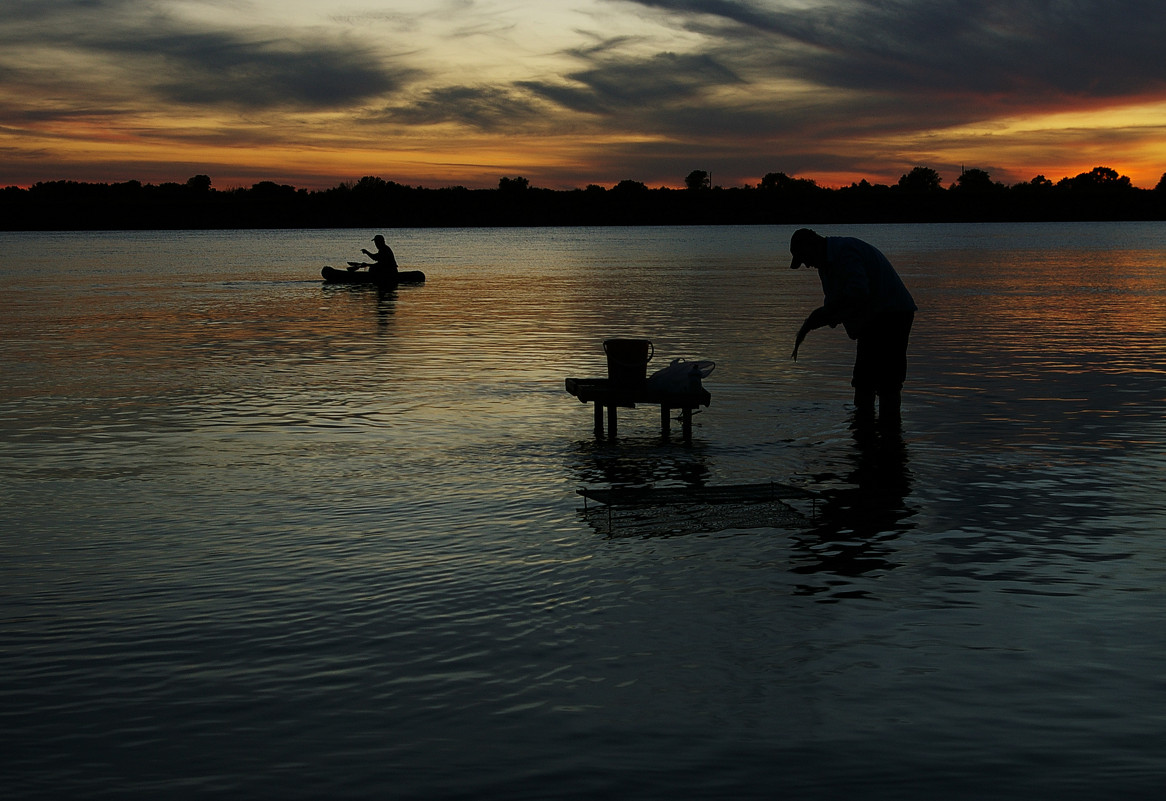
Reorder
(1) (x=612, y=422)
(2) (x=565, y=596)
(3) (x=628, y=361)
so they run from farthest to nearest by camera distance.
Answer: (1) (x=612, y=422), (3) (x=628, y=361), (2) (x=565, y=596)

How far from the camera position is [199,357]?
71.1 ft

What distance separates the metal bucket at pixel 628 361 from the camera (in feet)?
42.2

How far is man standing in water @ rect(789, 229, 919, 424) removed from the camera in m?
12.7

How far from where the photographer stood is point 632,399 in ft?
41.4

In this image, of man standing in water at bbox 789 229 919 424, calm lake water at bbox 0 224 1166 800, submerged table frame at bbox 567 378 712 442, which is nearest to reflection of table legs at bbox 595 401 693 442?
submerged table frame at bbox 567 378 712 442

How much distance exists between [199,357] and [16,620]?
15152mm

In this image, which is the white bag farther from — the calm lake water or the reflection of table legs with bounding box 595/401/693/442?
the calm lake water

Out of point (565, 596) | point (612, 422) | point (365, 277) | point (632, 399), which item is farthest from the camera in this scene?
point (365, 277)

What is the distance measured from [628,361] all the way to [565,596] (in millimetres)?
5826

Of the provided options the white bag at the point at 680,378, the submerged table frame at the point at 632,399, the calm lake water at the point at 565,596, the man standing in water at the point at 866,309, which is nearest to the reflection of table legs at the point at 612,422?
the submerged table frame at the point at 632,399

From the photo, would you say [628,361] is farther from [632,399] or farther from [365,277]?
[365,277]

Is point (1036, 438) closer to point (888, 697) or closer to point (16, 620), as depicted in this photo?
point (888, 697)

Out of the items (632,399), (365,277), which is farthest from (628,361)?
(365,277)

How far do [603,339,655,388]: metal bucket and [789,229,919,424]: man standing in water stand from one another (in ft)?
5.31
